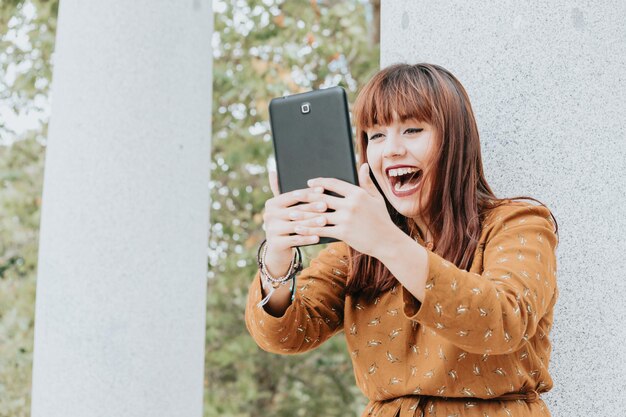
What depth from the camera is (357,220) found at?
211 cm

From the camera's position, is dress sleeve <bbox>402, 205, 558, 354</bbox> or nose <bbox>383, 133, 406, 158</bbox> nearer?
dress sleeve <bbox>402, 205, 558, 354</bbox>

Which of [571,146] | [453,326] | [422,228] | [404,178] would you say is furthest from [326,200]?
[571,146]

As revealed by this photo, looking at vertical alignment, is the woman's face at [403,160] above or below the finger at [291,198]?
above

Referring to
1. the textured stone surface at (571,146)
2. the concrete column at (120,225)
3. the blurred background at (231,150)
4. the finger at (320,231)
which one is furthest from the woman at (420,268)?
the blurred background at (231,150)

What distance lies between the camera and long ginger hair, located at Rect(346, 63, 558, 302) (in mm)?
2635

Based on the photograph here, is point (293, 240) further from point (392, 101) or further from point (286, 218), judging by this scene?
point (392, 101)

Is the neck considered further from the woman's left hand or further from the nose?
the woman's left hand

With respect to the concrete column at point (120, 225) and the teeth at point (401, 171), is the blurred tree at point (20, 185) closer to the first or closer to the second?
the concrete column at point (120, 225)

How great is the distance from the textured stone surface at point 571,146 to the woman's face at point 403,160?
53 cm

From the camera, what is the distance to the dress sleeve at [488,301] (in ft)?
6.87

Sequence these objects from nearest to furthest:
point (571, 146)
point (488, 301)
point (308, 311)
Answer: point (488, 301) → point (308, 311) → point (571, 146)

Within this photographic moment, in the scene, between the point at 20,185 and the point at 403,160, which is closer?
the point at 403,160

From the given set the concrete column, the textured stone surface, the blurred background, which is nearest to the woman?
the textured stone surface

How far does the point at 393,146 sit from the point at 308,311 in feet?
2.06
